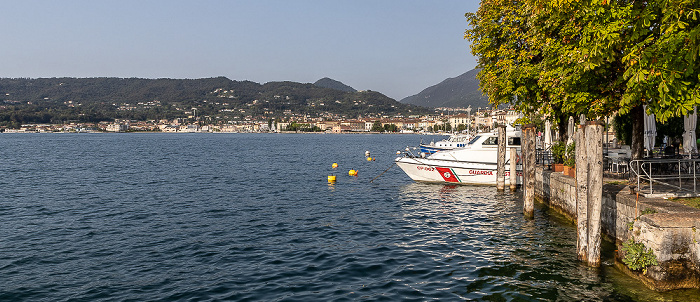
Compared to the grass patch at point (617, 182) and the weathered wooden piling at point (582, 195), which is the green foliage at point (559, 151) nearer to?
the grass patch at point (617, 182)

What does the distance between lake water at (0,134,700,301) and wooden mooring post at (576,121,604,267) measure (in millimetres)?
581

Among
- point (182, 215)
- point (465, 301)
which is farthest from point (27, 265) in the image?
point (465, 301)

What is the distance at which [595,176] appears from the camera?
11.0 m

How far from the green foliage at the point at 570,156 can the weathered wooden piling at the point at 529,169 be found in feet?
4.14

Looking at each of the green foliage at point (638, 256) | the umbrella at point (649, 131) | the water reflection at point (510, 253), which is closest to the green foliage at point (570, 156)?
the water reflection at point (510, 253)

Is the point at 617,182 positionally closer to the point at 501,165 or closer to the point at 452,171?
the point at 501,165

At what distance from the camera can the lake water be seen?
35.9 feet

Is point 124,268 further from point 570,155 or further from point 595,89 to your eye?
point 570,155

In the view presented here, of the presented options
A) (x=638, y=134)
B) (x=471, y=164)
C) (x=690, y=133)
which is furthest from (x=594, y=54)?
(x=471, y=164)

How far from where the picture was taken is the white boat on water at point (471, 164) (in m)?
28.1

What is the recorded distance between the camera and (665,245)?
960cm

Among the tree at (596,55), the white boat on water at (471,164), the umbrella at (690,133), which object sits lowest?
the white boat on water at (471,164)

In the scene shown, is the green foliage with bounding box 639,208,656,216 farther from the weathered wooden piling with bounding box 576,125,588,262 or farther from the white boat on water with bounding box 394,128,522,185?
the white boat on water with bounding box 394,128,522,185

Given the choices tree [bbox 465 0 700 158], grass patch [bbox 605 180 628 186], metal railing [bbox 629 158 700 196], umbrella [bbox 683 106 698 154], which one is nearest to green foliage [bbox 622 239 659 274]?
metal railing [bbox 629 158 700 196]
